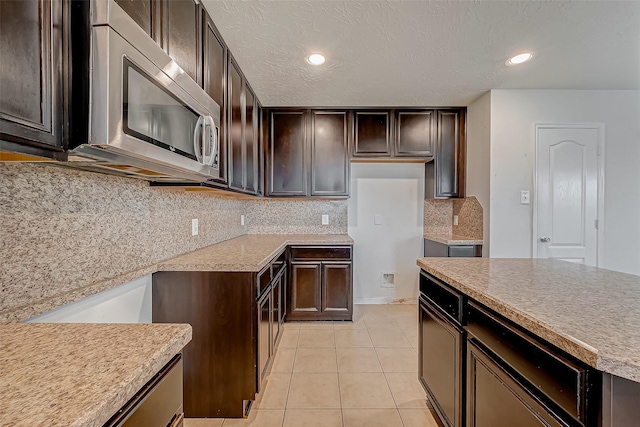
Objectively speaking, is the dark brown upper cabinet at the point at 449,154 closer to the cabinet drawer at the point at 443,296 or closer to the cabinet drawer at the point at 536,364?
the cabinet drawer at the point at 443,296

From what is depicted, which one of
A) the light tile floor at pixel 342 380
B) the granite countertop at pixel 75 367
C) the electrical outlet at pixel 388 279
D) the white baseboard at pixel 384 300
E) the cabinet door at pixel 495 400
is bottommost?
the light tile floor at pixel 342 380

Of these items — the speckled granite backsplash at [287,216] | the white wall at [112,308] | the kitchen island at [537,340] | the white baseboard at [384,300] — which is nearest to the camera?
the kitchen island at [537,340]

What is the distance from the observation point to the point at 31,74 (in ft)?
2.02

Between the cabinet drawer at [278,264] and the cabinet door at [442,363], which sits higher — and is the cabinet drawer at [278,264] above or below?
above

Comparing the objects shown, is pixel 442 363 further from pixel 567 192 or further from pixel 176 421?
pixel 567 192

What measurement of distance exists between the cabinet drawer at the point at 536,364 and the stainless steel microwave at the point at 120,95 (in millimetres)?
1316

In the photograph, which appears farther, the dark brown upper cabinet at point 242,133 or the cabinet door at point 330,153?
the cabinet door at point 330,153

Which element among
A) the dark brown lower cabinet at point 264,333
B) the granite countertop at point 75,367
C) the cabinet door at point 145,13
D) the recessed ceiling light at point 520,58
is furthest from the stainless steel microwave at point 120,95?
the recessed ceiling light at point 520,58

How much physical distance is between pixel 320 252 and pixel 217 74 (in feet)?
6.19

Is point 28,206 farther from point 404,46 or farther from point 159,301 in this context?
point 404,46

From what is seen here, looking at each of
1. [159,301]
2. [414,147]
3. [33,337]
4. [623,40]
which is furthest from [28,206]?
[623,40]

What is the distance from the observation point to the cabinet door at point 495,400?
0.86 meters

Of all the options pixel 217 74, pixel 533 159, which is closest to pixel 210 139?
pixel 217 74

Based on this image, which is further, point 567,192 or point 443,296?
point 567,192
